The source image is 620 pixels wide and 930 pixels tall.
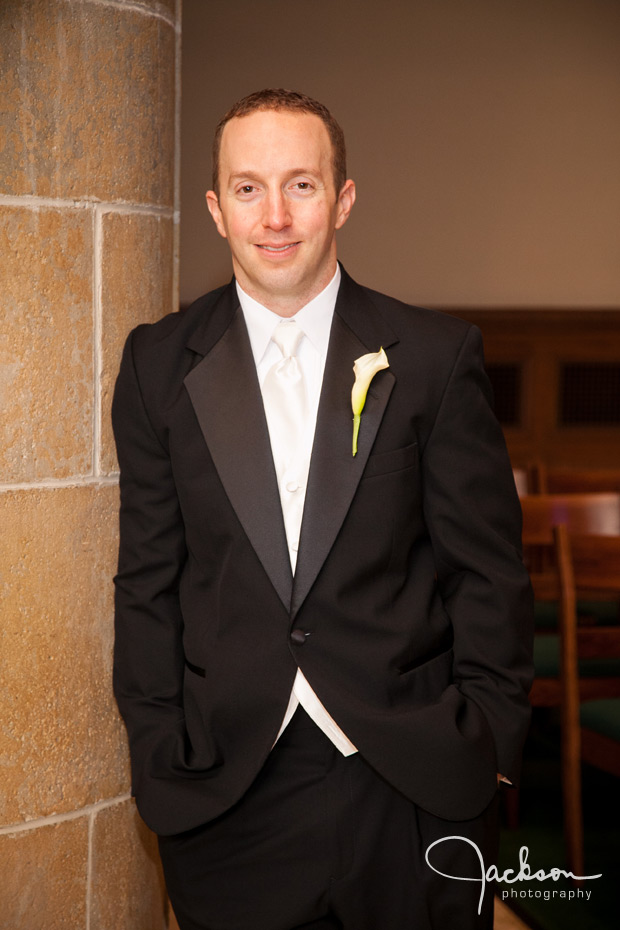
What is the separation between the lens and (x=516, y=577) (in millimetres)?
1642

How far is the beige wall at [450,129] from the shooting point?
20.7ft

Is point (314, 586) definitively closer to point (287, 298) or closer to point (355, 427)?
point (355, 427)

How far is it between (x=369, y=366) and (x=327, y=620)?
15.7 inches

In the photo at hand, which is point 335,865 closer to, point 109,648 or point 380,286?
point 109,648

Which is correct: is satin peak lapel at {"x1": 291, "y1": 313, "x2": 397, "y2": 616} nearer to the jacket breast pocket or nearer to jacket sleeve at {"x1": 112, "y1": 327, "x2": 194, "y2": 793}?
the jacket breast pocket

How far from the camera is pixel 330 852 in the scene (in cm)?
157

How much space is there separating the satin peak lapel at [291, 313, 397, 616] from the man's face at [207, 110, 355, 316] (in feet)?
0.53

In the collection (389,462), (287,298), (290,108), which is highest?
(290,108)

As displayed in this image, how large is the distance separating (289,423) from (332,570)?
246mm

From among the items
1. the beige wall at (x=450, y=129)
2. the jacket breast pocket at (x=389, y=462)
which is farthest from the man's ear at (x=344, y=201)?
the beige wall at (x=450, y=129)

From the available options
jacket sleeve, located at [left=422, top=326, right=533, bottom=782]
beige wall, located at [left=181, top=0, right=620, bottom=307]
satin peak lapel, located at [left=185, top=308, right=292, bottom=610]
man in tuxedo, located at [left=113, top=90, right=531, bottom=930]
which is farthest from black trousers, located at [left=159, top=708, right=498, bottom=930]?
beige wall, located at [left=181, top=0, right=620, bottom=307]

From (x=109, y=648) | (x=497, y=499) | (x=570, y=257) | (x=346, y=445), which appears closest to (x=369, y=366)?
(x=346, y=445)

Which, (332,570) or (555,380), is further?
(555,380)

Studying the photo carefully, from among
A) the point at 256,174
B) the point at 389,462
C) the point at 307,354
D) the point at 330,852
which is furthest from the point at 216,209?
the point at 330,852
